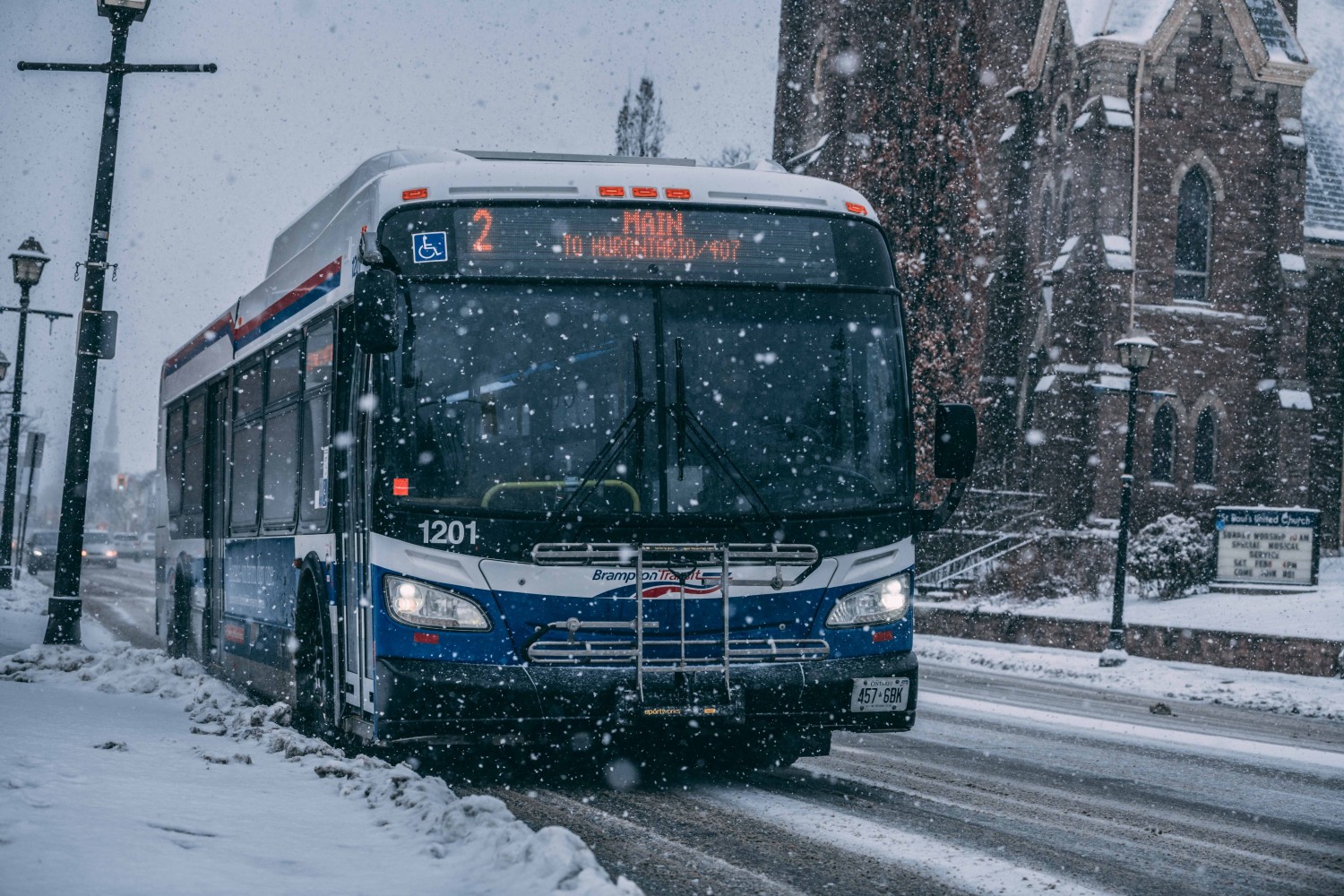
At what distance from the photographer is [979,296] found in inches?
1583

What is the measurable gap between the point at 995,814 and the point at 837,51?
4405 cm

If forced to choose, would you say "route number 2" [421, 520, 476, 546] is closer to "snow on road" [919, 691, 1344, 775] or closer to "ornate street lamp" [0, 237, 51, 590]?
"snow on road" [919, 691, 1344, 775]

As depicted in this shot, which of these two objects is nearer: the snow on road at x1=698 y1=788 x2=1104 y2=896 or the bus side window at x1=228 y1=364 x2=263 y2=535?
the snow on road at x1=698 y1=788 x2=1104 y2=896

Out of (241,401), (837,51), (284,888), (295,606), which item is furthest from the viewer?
(837,51)

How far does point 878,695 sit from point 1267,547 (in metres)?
20.2

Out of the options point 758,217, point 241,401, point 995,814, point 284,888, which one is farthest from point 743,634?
point 241,401

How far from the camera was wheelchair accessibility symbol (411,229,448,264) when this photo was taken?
838cm

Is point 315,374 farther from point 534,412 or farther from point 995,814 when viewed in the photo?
point 995,814

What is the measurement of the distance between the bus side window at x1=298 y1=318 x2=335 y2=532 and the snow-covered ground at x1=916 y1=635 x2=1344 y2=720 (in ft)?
35.0

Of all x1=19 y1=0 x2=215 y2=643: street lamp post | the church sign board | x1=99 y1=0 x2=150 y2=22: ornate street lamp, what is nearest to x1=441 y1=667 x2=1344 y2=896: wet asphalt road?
x1=19 y1=0 x2=215 y2=643: street lamp post

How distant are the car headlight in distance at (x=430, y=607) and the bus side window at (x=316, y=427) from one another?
165cm

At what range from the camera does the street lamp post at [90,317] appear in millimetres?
16688

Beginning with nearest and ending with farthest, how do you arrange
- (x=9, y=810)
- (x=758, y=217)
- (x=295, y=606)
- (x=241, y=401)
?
1. (x=9, y=810)
2. (x=758, y=217)
3. (x=295, y=606)
4. (x=241, y=401)

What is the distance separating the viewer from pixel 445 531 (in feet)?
26.3
